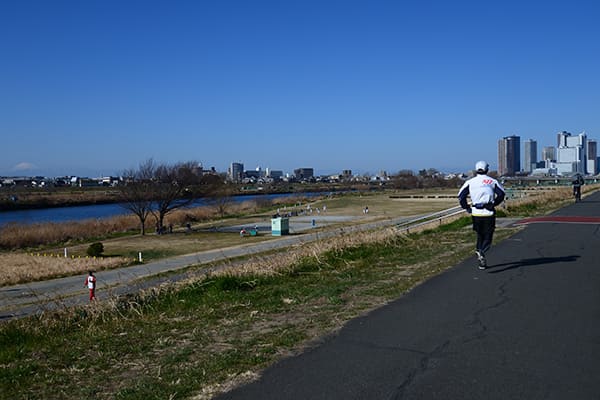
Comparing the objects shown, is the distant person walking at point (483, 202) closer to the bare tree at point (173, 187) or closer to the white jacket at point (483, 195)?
the white jacket at point (483, 195)

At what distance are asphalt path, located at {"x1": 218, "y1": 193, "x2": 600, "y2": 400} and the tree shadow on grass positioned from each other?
1033 mm

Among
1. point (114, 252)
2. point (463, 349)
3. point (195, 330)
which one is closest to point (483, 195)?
point (463, 349)

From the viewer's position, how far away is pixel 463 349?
5.27 meters

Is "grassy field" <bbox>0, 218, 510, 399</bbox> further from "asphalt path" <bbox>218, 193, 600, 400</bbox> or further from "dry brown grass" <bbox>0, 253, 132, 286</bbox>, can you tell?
"dry brown grass" <bbox>0, 253, 132, 286</bbox>

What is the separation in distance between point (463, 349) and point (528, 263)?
5.98 metres

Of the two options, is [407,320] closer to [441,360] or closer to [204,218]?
[441,360]

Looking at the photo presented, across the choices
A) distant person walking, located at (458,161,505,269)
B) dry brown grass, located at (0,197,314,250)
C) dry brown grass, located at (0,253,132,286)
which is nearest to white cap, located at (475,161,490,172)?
distant person walking, located at (458,161,505,269)

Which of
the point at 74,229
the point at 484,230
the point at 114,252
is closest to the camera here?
the point at 484,230

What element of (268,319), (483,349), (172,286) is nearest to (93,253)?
(172,286)

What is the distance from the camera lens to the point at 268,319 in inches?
271

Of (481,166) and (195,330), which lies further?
(481,166)

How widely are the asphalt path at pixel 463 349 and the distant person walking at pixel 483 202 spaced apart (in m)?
1.19

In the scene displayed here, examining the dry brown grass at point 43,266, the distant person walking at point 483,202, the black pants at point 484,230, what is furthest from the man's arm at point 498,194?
the dry brown grass at point 43,266

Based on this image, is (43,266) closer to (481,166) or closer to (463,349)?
(481,166)
